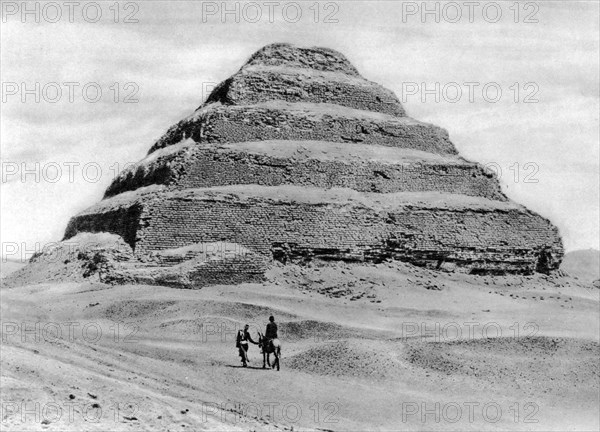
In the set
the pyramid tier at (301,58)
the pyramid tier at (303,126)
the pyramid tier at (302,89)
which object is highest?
the pyramid tier at (301,58)

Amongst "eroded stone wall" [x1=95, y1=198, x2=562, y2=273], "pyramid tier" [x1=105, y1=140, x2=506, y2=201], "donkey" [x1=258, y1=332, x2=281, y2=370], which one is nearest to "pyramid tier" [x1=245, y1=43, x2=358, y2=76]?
"pyramid tier" [x1=105, y1=140, x2=506, y2=201]

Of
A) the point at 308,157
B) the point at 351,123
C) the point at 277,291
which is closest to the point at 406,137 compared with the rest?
the point at 351,123

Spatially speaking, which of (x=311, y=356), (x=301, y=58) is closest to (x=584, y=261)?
(x=301, y=58)

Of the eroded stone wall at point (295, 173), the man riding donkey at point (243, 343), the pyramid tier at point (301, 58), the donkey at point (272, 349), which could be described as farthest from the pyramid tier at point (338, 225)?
the donkey at point (272, 349)

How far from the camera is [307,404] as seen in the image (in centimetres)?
1552

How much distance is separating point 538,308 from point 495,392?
40.5 ft

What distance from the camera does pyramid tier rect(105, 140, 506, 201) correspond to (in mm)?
33344

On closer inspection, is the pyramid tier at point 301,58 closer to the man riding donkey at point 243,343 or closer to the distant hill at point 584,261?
the man riding donkey at point 243,343

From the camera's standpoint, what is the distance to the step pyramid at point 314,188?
31.5m

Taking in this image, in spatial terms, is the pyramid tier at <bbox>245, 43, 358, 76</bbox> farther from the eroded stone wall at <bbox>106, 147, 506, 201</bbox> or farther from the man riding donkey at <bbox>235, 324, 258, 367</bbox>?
the man riding donkey at <bbox>235, 324, 258, 367</bbox>

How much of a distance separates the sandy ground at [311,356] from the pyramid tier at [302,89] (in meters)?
10.1

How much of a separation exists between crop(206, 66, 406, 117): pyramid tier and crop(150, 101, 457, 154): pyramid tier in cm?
54

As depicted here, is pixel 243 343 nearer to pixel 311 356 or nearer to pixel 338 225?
pixel 311 356

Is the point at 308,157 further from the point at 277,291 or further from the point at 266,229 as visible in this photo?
the point at 277,291
